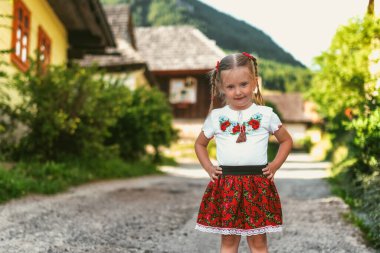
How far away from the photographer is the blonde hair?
2693 millimetres

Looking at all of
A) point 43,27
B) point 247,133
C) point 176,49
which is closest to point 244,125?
point 247,133

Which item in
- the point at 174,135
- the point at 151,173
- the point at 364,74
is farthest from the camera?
the point at 174,135

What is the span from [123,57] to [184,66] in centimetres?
831

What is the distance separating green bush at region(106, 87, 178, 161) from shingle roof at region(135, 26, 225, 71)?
1237cm

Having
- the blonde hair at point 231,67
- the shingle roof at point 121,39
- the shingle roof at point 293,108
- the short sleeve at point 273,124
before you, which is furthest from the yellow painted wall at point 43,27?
the shingle roof at point 293,108

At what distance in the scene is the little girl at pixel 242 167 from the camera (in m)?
2.64

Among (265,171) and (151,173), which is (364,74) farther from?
(151,173)

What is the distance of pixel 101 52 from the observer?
14.8 meters

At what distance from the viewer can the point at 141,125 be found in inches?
479

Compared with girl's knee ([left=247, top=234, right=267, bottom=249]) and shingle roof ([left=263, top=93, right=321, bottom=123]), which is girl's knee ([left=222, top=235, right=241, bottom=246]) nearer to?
girl's knee ([left=247, top=234, right=267, bottom=249])

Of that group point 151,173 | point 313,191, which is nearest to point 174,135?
point 151,173

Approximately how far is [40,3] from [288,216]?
26.2 ft

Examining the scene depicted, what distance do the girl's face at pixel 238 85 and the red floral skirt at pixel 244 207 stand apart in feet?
1.42

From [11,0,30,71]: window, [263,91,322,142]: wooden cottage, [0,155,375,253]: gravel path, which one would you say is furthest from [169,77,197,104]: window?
[263,91,322,142]: wooden cottage
